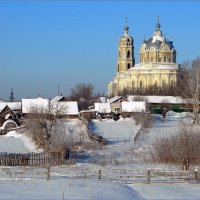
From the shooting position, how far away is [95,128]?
154 ft

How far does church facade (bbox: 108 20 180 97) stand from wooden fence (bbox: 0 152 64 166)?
69.9m

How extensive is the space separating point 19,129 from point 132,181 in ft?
72.0

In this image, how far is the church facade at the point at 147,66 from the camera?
334ft

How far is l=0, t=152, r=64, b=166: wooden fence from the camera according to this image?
76.7 feet

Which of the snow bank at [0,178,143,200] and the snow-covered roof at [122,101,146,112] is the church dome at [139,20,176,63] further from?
the snow bank at [0,178,143,200]

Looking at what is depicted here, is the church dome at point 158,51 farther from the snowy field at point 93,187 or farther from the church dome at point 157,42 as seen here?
the snowy field at point 93,187

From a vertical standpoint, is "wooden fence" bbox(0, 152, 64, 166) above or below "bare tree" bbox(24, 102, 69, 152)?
below

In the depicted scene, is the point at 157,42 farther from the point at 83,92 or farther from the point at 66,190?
the point at 66,190

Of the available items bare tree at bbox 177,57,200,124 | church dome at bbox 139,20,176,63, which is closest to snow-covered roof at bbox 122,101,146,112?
bare tree at bbox 177,57,200,124

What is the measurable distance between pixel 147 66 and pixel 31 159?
8244 cm

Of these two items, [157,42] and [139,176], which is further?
[157,42]

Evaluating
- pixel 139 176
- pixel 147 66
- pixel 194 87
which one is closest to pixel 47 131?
pixel 139 176

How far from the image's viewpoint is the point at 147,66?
105 meters

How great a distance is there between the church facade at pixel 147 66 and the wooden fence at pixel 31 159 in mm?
69888
